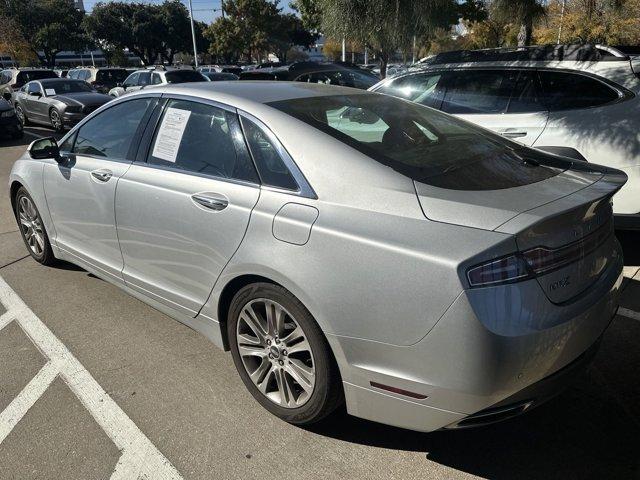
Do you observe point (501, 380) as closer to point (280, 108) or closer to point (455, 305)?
point (455, 305)

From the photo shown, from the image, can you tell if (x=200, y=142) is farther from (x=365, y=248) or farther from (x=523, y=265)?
(x=523, y=265)

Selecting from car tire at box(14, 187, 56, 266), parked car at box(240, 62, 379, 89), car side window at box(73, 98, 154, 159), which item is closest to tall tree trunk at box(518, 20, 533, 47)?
parked car at box(240, 62, 379, 89)

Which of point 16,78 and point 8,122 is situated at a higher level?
point 16,78

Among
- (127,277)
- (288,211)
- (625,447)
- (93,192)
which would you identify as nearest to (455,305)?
(288,211)

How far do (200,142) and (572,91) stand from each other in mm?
3413

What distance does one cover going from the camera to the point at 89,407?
2826 mm

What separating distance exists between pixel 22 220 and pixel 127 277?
2067 mm

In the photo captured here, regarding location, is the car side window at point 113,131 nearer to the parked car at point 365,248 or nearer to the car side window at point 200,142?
the parked car at point 365,248

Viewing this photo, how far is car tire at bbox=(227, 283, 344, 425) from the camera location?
7.67ft

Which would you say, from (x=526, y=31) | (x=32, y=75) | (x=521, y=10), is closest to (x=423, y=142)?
(x=521, y=10)

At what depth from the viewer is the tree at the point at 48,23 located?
48.0m

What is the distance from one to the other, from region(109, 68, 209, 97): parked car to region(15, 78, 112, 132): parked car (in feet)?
3.64

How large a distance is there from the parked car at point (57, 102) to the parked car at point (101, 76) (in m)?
5.26

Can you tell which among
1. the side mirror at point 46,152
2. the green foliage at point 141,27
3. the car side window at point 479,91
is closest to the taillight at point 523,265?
the car side window at point 479,91
